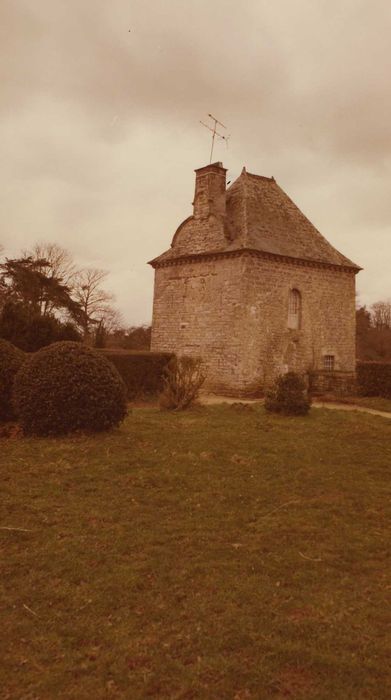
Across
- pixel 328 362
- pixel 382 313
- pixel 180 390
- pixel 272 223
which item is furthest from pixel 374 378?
pixel 382 313

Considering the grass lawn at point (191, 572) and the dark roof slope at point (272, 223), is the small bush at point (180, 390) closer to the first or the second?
the grass lawn at point (191, 572)

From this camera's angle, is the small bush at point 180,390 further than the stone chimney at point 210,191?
No

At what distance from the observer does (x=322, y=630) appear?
418cm

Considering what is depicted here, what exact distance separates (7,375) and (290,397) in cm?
646


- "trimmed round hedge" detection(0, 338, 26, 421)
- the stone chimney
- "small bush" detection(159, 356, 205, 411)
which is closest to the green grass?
"small bush" detection(159, 356, 205, 411)

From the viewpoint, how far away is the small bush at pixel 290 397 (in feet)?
43.9

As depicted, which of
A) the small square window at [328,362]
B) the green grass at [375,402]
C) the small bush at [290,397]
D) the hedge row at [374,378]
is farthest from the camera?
the small square window at [328,362]

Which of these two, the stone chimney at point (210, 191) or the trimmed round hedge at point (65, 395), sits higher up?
the stone chimney at point (210, 191)

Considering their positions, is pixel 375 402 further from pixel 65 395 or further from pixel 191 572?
pixel 191 572

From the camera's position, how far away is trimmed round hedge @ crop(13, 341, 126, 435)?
9.76m

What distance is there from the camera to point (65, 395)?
31.9 feet

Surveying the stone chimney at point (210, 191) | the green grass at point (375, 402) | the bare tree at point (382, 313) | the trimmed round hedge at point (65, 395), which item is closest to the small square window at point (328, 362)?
the green grass at point (375, 402)

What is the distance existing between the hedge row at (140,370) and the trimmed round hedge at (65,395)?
25.5 ft

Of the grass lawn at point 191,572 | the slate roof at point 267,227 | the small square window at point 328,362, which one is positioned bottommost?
the grass lawn at point 191,572
